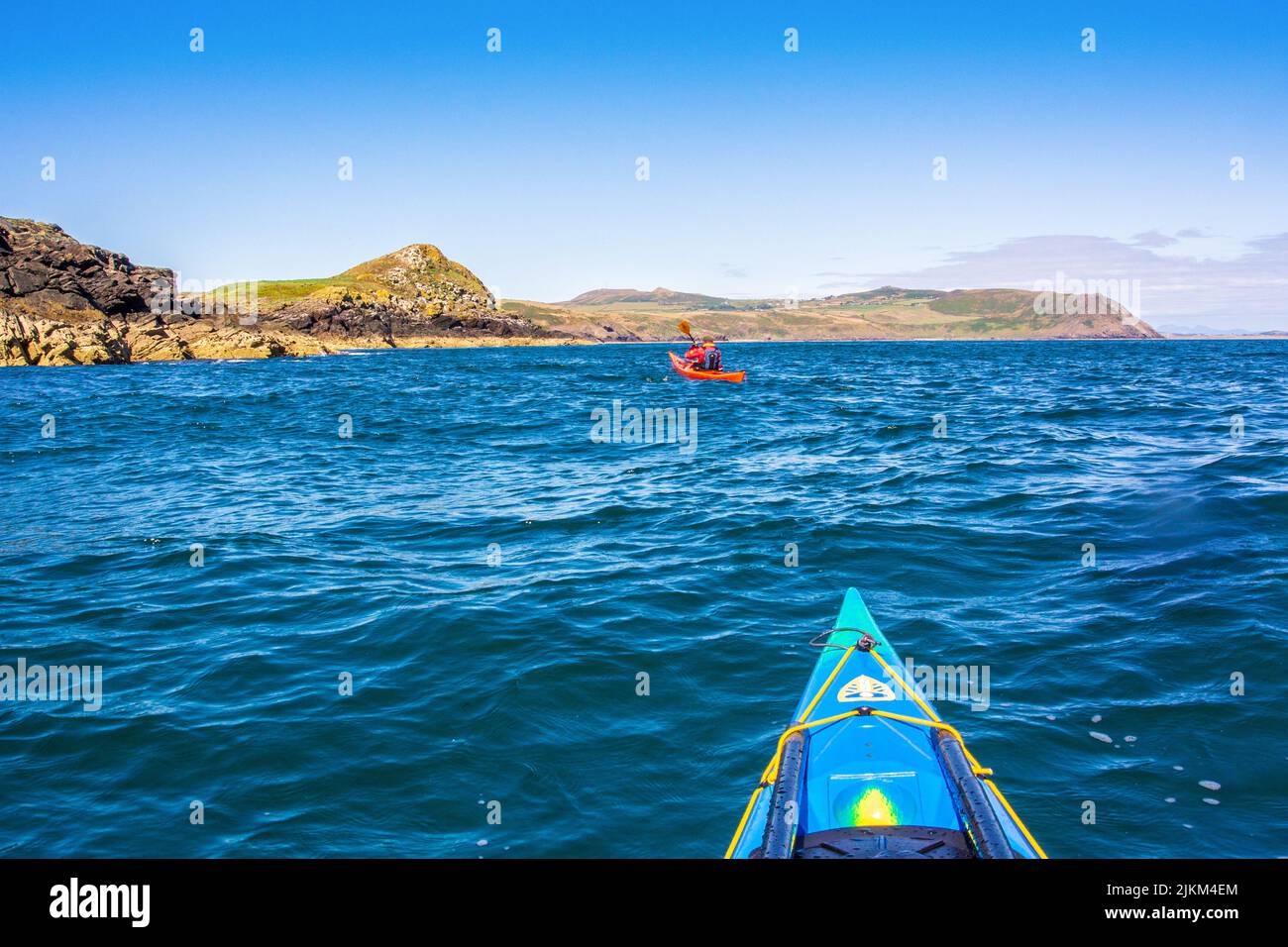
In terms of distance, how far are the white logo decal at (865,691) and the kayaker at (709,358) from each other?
43.8 metres

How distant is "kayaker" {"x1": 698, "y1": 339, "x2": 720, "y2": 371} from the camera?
50.1 meters

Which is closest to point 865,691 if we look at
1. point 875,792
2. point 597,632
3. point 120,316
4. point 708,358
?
point 875,792

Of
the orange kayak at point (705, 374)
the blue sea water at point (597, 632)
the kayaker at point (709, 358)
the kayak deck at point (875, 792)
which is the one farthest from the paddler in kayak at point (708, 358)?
the kayak deck at point (875, 792)

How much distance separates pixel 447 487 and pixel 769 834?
14.9 meters

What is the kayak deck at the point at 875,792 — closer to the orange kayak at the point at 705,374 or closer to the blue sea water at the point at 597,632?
the blue sea water at the point at 597,632

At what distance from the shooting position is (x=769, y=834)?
4.98 meters

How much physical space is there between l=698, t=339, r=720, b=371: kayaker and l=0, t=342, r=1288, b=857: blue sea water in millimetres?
28296

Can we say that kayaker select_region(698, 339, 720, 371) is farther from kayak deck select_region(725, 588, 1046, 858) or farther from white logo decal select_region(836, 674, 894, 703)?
kayak deck select_region(725, 588, 1046, 858)

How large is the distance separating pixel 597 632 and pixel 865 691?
442 centimetres

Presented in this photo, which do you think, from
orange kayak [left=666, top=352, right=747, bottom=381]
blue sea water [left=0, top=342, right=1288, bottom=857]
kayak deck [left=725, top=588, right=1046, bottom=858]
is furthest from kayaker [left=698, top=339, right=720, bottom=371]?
kayak deck [left=725, top=588, right=1046, bottom=858]

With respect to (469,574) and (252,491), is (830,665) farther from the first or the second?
(252,491)

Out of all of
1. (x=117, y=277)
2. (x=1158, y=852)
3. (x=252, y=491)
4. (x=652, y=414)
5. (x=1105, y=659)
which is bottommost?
(x=1158, y=852)

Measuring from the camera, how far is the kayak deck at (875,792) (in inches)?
191
